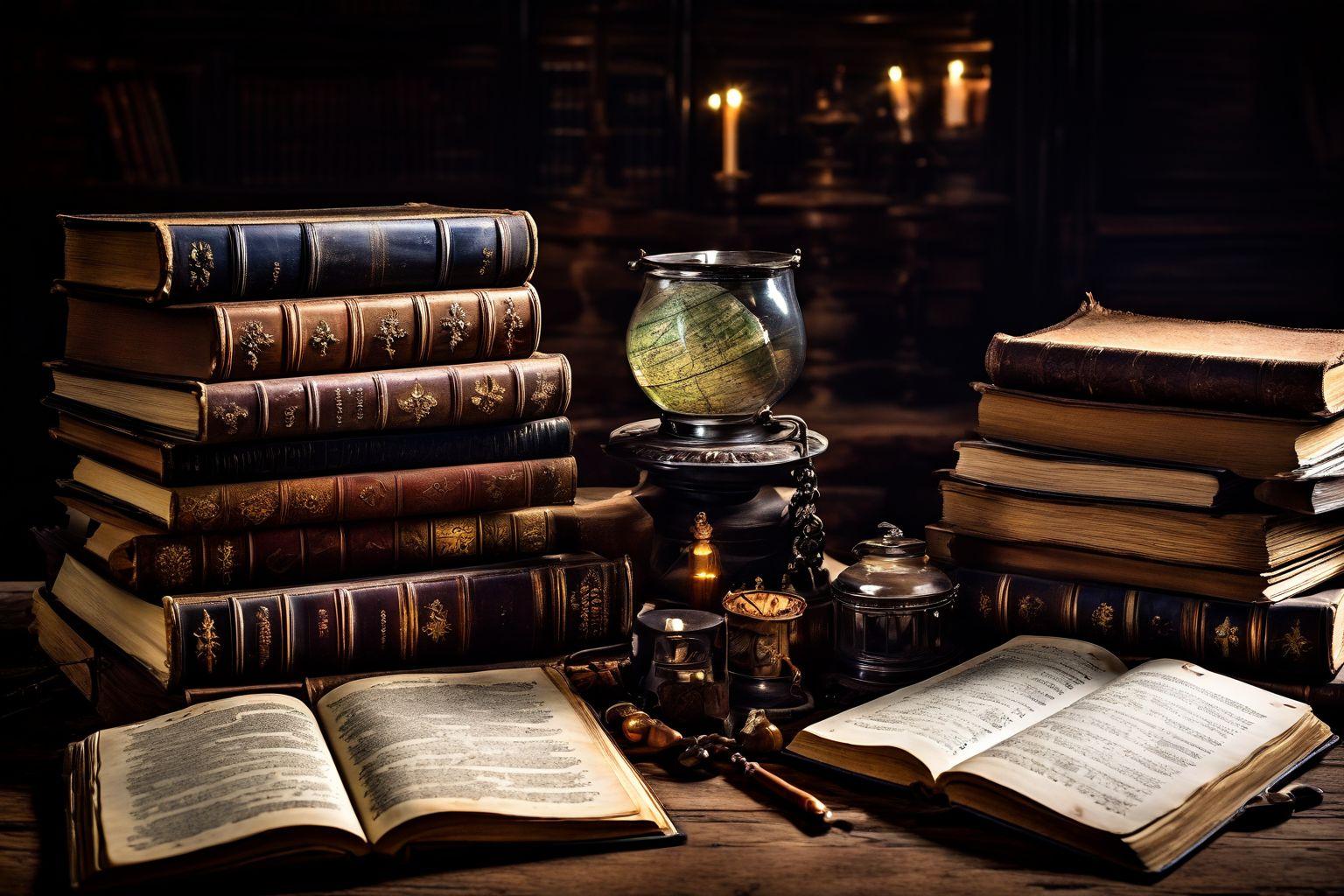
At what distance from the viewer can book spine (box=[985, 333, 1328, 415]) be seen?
204cm

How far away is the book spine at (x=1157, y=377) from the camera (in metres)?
2.04

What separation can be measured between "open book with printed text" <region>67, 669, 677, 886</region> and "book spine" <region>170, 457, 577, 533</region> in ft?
0.86

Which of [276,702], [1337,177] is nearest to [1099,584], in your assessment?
[276,702]

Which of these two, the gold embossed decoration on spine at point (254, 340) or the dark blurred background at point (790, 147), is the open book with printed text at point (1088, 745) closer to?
the gold embossed decoration on spine at point (254, 340)

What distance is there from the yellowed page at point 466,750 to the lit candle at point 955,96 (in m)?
3.10

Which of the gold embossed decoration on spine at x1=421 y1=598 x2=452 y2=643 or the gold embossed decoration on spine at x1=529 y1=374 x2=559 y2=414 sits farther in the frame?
the gold embossed decoration on spine at x1=529 y1=374 x2=559 y2=414

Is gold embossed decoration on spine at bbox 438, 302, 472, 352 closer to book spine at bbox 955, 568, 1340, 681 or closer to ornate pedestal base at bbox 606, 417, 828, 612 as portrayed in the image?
ornate pedestal base at bbox 606, 417, 828, 612

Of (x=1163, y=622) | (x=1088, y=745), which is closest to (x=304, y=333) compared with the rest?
(x=1088, y=745)

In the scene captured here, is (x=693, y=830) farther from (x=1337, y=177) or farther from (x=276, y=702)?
(x=1337, y=177)

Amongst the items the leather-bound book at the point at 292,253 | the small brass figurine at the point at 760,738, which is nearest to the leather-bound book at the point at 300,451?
the leather-bound book at the point at 292,253

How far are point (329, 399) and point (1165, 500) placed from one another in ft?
4.00

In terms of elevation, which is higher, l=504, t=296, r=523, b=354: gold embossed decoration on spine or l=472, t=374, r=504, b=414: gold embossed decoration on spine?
l=504, t=296, r=523, b=354: gold embossed decoration on spine

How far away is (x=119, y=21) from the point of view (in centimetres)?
416

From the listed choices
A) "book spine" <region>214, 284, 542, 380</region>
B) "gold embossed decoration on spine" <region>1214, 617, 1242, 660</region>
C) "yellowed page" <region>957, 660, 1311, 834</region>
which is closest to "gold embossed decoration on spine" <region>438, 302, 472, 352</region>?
"book spine" <region>214, 284, 542, 380</region>
